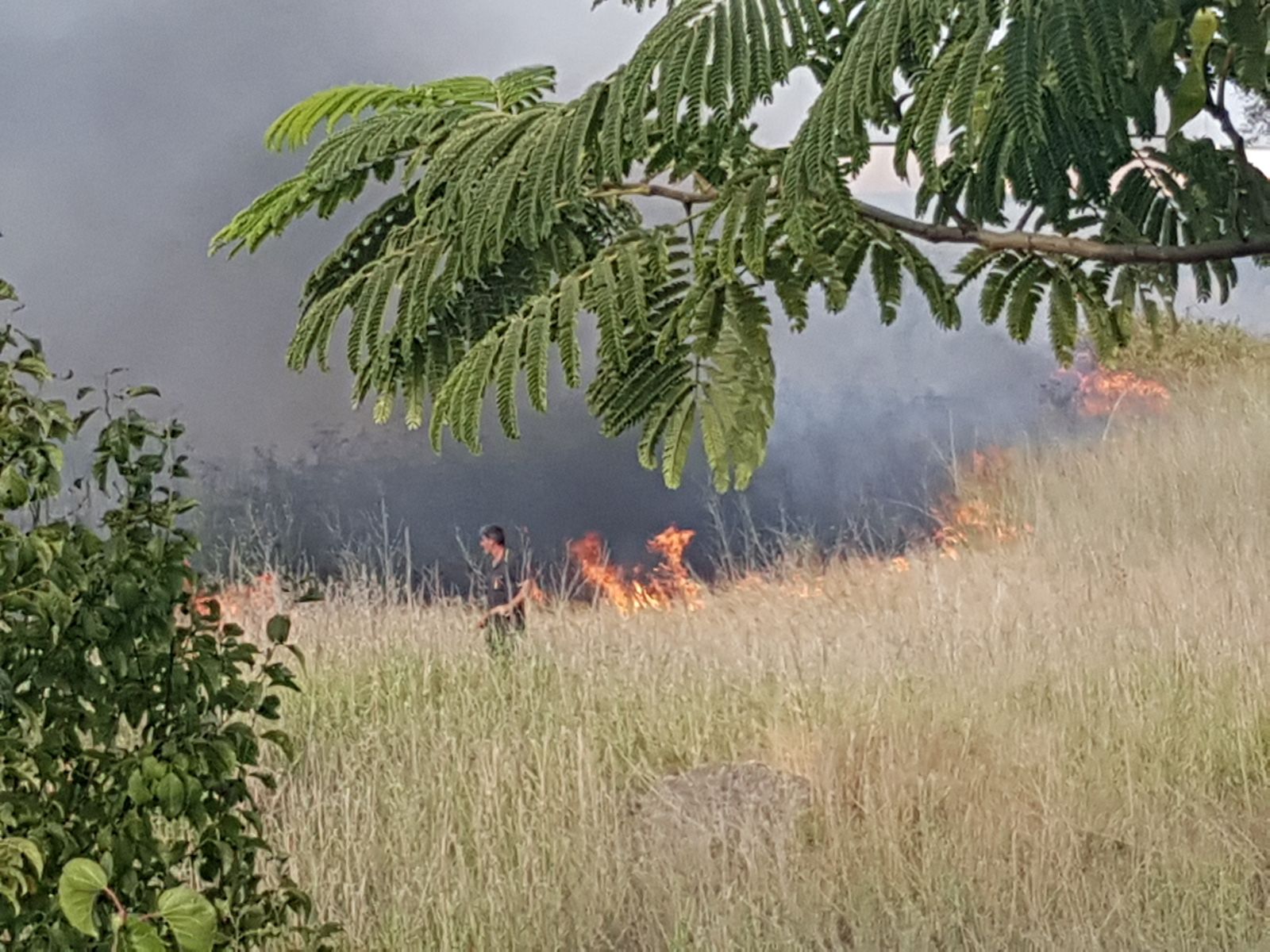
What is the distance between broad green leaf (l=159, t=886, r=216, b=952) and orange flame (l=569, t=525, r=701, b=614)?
3.41 metres

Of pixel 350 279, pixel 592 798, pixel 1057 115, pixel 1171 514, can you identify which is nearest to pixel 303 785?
pixel 592 798

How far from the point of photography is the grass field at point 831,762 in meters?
2.52

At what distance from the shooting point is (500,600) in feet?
13.8

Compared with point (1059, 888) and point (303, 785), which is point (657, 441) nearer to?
point (1059, 888)

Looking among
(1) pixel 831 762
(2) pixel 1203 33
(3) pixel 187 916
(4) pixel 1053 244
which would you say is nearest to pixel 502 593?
(1) pixel 831 762

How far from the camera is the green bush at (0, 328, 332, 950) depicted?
137 centimetres

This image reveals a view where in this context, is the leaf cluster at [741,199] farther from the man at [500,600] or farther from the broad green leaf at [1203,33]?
the man at [500,600]

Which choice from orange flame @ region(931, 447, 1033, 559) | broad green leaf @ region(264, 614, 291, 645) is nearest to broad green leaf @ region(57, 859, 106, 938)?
broad green leaf @ region(264, 614, 291, 645)

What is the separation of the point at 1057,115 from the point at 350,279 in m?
0.58

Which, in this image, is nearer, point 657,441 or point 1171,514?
point 657,441

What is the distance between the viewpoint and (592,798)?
2.94 metres

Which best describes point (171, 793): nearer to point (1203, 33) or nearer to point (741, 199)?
point (741, 199)

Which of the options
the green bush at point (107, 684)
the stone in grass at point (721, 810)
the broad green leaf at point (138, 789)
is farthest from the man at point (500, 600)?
the broad green leaf at point (138, 789)

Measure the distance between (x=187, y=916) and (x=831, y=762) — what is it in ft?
6.45
